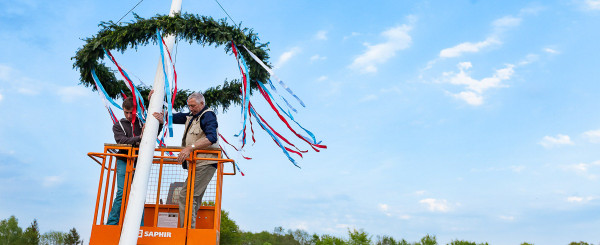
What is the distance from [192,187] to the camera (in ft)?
20.1

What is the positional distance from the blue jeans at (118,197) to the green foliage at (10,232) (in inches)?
2636

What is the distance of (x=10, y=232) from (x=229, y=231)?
3367cm

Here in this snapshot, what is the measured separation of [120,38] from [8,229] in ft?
226

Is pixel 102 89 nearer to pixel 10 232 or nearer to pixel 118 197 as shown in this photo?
pixel 118 197

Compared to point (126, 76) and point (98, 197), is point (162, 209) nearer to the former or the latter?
point (98, 197)

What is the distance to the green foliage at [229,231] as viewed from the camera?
5003 centimetres

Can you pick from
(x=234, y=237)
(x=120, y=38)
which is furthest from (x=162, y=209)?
(x=234, y=237)

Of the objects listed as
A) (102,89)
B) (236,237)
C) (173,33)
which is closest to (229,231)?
(236,237)

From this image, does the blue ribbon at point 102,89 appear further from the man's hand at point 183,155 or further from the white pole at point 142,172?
the man's hand at point 183,155

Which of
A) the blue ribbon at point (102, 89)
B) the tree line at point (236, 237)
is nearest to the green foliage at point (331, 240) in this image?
the tree line at point (236, 237)

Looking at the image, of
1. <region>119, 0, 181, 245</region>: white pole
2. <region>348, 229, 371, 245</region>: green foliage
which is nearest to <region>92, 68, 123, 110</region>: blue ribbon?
<region>119, 0, 181, 245</region>: white pole

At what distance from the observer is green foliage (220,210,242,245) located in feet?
164

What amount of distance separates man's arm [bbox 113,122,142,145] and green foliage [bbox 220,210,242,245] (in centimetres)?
4362

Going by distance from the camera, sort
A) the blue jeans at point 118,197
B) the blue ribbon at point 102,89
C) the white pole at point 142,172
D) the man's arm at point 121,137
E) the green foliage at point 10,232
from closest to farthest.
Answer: the white pole at point 142,172 → the blue jeans at point 118,197 → the man's arm at point 121,137 → the blue ribbon at point 102,89 → the green foliage at point 10,232
